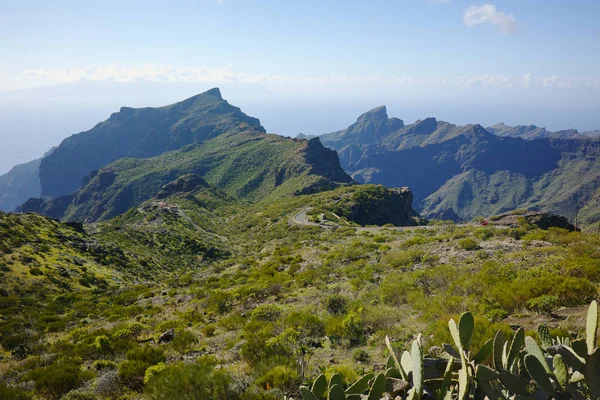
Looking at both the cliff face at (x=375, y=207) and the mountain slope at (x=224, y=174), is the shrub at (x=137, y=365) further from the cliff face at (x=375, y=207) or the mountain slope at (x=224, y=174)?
the mountain slope at (x=224, y=174)

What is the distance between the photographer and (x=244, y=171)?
139m

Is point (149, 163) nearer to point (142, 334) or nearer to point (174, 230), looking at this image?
point (174, 230)

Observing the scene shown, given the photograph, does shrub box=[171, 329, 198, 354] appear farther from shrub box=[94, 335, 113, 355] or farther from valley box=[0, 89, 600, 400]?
shrub box=[94, 335, 113, 355]

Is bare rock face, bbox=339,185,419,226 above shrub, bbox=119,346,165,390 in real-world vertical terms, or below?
below

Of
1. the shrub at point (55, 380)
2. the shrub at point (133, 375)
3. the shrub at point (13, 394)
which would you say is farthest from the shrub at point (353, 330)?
the shrub at point (13, 394)

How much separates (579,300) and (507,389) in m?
6.50

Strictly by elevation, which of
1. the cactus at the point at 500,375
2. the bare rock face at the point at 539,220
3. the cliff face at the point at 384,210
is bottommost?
the cliff face at the point at 384,210

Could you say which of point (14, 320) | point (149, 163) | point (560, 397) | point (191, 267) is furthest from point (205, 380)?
point (149, 163)

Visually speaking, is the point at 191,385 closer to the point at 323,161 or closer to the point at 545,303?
the point at 545,303

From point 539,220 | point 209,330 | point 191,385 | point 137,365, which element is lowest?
point 539,220

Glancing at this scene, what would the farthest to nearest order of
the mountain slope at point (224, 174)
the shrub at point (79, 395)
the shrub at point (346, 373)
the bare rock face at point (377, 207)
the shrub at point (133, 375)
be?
the mountain slope at point (224, 174) < the bare rock face at point (377, 207) < the shrub at point (133, 375) < the shrub at point (79, 395) < the shrub at point (346, 373)

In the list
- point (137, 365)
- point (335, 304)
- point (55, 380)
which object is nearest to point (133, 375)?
point (137, 365)

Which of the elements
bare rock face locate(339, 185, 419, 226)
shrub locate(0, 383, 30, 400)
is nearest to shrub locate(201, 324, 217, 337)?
shrub locate(0, 383, 30, 400)

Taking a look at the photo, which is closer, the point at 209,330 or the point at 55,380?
the point at 55,380
